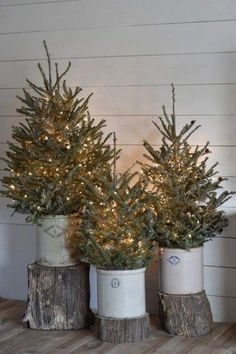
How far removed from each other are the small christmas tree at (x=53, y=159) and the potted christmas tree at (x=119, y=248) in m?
0.22

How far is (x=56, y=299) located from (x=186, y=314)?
2.41 ft

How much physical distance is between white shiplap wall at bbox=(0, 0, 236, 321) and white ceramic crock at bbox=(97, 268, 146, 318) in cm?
59

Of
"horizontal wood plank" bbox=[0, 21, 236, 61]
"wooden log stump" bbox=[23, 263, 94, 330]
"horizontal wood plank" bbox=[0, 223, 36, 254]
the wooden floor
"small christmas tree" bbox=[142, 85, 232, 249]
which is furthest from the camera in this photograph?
"horizontal wood plank" bbox=[0, 223, 36, 254]

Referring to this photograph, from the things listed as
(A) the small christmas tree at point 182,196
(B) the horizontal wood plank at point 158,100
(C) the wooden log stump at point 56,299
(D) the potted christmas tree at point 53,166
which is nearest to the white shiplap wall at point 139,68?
(B) the horizontal wood plank at point 158,100

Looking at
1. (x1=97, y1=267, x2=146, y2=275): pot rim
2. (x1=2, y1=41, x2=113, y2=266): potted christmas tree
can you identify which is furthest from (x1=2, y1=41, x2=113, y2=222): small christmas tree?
(x1=97, y1=267, x2=146, y2=275): pot rim

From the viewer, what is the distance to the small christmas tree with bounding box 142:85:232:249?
395 centimetres

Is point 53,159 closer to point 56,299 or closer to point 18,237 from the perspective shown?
point 56,299

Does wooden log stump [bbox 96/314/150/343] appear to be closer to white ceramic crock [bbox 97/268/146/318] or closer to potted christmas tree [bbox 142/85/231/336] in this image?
white ceramic crock [bbox 97/268/146/318]

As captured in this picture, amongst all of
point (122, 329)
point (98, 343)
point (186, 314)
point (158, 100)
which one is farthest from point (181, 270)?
point (158, 100)

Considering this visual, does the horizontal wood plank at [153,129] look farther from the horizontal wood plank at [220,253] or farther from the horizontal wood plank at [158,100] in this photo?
the horizontal wood plank at [220,253]

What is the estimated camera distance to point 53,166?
4062 mm

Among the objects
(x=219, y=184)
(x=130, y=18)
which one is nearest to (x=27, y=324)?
Answer: (x=219, y=184)

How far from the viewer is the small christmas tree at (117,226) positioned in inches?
151

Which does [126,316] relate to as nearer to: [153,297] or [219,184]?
[153,297]
